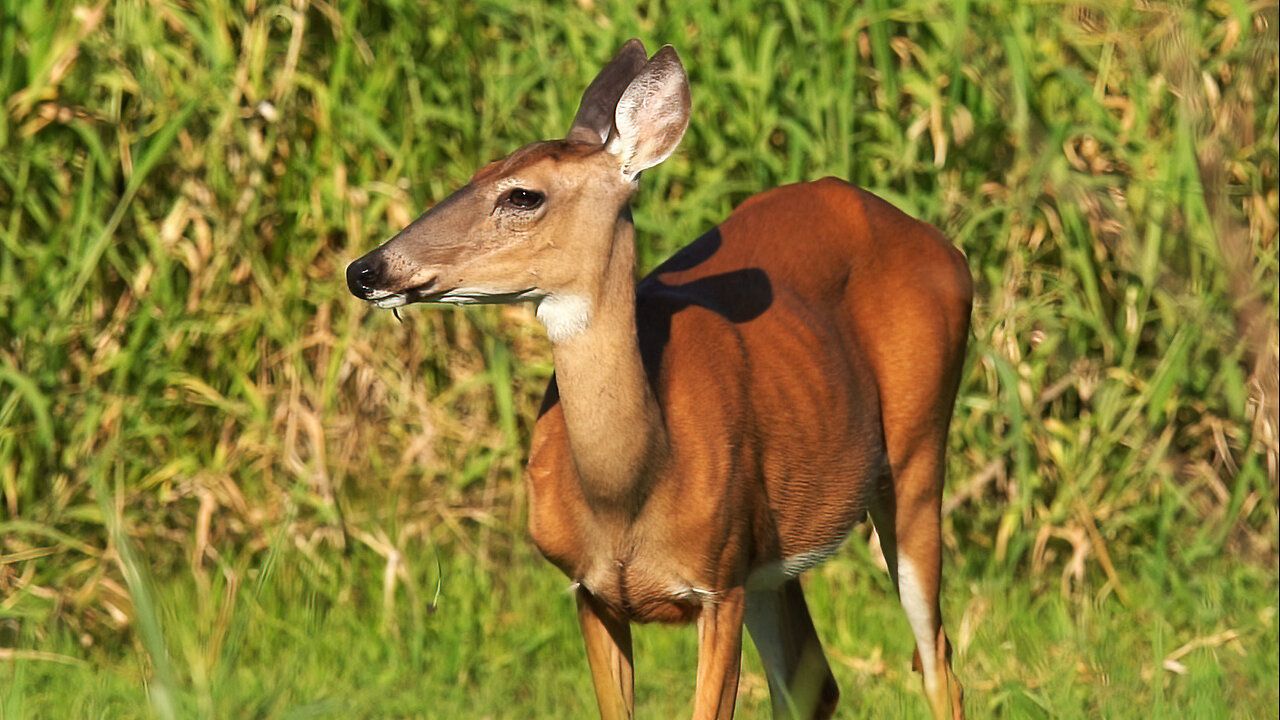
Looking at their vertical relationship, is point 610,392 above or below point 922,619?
above

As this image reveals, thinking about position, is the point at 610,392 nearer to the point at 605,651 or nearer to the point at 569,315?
the point at 569,315

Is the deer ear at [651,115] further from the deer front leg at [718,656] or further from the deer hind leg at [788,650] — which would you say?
the deer hind leg at [788,650]

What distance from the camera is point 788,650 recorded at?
178 inches

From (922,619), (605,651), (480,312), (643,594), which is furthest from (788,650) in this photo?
(480,312)

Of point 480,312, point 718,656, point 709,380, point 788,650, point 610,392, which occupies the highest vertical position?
point 610,392

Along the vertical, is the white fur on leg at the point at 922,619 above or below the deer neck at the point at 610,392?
below

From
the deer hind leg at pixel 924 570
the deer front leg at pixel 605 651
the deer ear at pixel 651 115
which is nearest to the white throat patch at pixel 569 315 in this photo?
the deer ear at pixel 651 115

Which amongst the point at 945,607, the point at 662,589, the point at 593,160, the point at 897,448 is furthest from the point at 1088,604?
the point at 593,160

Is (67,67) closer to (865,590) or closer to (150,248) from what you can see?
(150,248)

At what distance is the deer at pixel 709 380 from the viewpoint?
3420mm

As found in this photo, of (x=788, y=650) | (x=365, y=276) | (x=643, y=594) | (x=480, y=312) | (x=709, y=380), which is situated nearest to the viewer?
(x=365, y=276)

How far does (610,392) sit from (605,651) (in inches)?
26.6

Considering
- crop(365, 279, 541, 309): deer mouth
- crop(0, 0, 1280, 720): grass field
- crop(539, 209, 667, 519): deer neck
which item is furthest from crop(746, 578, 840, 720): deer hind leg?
crop(365, 279, 541, 309): deer mouth

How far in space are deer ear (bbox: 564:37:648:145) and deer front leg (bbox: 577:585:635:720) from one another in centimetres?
103
